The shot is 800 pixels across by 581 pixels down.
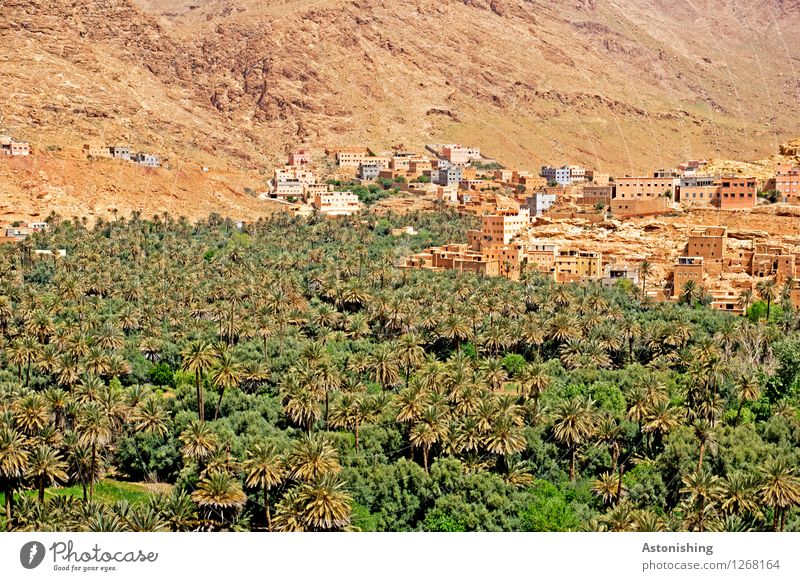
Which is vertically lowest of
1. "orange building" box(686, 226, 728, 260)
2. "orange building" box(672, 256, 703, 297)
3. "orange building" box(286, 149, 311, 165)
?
"orange building" box(672, 256, 703, 297)

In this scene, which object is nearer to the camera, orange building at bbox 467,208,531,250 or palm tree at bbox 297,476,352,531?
palm tree at bbox 297,476,352,531

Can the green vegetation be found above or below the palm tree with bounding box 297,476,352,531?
above

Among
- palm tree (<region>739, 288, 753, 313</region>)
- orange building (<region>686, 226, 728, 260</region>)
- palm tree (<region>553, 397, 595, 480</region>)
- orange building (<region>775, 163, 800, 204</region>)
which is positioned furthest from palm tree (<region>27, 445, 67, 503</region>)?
orange building (<region>775, 163, 800, 204</region>)

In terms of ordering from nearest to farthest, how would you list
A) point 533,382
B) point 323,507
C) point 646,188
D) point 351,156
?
1. point 323,507
2. point 533,382
3. point 646,188
4. point 351,156

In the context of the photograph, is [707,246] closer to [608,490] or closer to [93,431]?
[608,490]

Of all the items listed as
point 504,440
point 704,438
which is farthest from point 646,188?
point 504,440

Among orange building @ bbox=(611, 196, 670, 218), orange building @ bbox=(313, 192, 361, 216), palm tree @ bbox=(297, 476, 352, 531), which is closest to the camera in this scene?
palm tree @ bbox=(297, 476, 352, 531)

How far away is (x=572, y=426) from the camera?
37.0 m

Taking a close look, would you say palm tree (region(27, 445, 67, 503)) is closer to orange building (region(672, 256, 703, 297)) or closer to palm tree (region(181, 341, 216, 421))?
palm tree (region(181, 341, 216, 421))

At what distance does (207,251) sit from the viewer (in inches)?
3061

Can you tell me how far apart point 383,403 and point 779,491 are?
16.4m

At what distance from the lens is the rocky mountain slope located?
12131 cm

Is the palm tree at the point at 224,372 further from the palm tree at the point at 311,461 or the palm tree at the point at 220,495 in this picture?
the palm tree at the point at 220,495

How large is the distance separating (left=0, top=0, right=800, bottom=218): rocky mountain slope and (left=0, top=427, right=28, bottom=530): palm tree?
78.2 m
